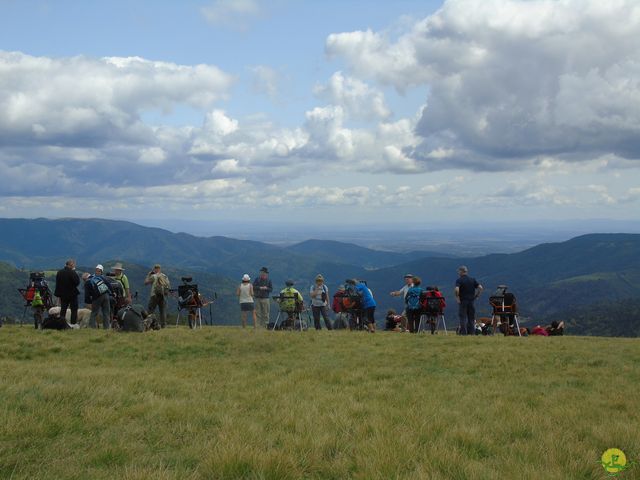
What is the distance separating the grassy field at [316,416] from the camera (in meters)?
5.07

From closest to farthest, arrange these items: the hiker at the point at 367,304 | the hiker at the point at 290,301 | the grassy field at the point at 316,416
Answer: the grassy field at the point at 316,416
the hiker at the point at 367,304
the hiker at the point at 290,301

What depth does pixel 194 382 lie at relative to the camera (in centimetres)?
980

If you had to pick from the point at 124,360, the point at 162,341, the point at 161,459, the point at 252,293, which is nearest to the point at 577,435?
A: the point at 161,459

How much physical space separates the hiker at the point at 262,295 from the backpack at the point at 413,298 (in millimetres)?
5780

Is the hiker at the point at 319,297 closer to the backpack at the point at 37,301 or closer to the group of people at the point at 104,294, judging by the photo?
the group of people at the point at 104,294

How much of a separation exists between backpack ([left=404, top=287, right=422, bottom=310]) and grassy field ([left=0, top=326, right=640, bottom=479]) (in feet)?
23.2

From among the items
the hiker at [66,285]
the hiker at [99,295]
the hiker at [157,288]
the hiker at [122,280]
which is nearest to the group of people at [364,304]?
the hiker at [157,288]

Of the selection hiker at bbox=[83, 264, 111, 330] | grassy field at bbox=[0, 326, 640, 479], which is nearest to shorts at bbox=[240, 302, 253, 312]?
hiker at bbox=[83, 264, 111, 330]

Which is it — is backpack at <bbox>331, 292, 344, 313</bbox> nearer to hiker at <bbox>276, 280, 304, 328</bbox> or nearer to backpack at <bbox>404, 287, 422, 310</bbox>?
hiker at <bbox>276, 280, 304, 328</bbox>

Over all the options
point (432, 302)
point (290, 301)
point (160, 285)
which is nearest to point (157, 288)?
point (160, 285)

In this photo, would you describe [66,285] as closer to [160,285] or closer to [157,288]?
[157,288]

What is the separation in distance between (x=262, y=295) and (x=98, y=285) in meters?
6.65

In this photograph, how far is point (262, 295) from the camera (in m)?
22.2

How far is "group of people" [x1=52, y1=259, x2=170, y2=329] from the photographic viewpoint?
18.1 metres
